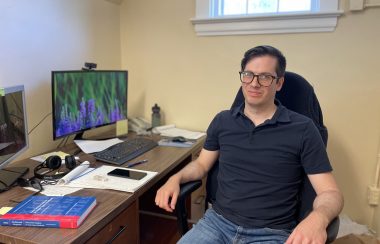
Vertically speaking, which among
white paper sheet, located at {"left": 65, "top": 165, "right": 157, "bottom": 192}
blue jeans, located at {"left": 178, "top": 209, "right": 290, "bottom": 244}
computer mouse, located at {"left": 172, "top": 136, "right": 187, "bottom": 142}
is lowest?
blue jeans, located at {"left": 178, "top": 209, "right": 290, "bottom": 244}

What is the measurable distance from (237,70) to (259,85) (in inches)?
38.0

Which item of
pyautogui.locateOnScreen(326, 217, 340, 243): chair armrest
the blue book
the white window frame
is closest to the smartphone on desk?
the blue book

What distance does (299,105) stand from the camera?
1.43 metres

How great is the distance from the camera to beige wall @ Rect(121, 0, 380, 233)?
1.95 m

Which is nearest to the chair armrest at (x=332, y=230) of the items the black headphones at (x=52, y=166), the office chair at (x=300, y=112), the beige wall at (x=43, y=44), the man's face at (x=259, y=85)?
the office chair at (x=300, y=112)

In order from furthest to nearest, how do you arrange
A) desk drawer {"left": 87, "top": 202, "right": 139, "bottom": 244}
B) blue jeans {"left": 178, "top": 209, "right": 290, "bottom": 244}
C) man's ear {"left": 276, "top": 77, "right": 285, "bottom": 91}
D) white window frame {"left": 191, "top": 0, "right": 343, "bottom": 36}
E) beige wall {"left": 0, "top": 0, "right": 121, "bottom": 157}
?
white window frame {"left": 191, "top": 0, "right": 343, "bottom": 36}, beige wall {"left": 0, "top": 0, "right": 121, "bottom": 157}, man's ear {"left": 276, "top": 77, "right": 285, "bottom": 91}, blue jeans {"left": 178, "top": 209, "right": 290, "bottom": 244}, desk drawer {"left": 87, "top": 202, "right": 139, "bottom": 244}

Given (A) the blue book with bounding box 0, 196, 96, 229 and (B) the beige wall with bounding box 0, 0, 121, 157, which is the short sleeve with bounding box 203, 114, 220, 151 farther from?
(B) the beige wall with bounding box 0, 0, 121, 157

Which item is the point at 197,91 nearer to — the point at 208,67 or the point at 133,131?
the point at 208,67

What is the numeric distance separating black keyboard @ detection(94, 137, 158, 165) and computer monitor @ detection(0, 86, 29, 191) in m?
0.37

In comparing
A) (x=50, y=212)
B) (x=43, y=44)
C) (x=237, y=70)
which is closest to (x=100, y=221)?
(x=50, y=212)

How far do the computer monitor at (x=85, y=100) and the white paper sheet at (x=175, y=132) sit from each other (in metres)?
0.30

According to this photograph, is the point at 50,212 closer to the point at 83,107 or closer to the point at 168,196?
the point at 168,196

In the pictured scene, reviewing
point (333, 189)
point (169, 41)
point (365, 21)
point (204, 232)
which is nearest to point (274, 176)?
point (333, 189)

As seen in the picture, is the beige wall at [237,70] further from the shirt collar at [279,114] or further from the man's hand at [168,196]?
the man's hand at [168,196]
